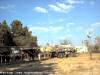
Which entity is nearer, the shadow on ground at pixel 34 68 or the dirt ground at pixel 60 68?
the dirt ground at pixel 60 68

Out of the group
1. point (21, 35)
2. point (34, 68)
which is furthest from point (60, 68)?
point (21, 35)

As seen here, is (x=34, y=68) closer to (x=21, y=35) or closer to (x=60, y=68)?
(x=60, y=68)

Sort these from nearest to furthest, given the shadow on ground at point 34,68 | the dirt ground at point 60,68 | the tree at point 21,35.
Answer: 1. the dirt ground at point 60,68
2. the shadow on ground at point 34,68
3. the tree at point 21,35

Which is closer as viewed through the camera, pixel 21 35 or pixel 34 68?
pixel 34 68

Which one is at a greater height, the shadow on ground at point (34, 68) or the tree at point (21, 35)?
the tree at point (21, 35)

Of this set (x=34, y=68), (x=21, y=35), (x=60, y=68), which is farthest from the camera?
(x=21, y=35)

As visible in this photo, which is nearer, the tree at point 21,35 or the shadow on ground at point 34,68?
the shadow on ground at point 34,68

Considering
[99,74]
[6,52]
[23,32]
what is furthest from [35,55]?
[99,74]

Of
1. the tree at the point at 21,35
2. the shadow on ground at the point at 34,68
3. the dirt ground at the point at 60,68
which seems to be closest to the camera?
the dirt ground at the point at 60,68

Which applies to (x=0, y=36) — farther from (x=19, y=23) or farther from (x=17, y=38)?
(x=19, y=23)

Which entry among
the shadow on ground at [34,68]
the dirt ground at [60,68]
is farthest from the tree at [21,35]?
the shadow on ground at [34,68]

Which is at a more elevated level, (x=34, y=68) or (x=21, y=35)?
(x=21, y=35)

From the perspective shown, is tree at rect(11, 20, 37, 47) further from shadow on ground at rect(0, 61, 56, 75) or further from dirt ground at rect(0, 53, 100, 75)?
shadow on ground at rect(0, 61, 56, 75)

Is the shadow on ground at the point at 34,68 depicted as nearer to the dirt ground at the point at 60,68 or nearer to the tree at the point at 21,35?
the dirt ground at the point at 60,68
